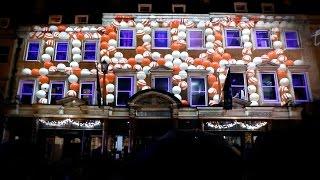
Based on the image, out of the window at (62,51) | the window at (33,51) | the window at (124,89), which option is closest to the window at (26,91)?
the window at (33,51)

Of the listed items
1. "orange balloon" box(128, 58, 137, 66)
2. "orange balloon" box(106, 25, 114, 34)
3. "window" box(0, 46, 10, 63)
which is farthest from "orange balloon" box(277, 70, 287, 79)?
"window" box(0, 46, 10, 63)

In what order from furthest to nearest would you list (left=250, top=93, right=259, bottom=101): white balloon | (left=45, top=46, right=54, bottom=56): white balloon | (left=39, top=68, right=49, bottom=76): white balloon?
(left=45, top=46, right=54, bottom=56): white balloon < (left=39, top=68, right=49, bottom=76): white balloon < (left=250, top=93, right=259, bottom=101): white balloon

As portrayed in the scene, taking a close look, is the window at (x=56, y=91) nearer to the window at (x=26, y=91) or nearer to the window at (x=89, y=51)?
the window at (x=26, y=91)

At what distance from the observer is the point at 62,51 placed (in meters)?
21.7

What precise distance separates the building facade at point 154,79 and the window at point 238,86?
0.07 metres

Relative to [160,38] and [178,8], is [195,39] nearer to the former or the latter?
[160,38]

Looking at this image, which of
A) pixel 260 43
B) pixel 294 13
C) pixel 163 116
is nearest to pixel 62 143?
pixel 163 116

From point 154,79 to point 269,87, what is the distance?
7463 mm

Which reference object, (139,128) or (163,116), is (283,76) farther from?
(139,128)

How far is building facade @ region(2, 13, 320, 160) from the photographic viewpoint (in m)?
19.2

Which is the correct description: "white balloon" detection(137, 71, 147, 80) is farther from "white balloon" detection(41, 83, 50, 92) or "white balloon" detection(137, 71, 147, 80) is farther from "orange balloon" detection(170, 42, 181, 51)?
"white balloon" detection(41, 83, 50, 92)

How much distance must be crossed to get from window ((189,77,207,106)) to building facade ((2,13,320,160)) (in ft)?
0.21

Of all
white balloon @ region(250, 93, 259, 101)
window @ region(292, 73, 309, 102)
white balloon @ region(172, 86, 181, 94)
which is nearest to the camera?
white balloon @ region(250, 93, 259, 101)

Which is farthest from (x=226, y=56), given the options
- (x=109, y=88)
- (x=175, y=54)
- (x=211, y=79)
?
(x=109, y=88)
